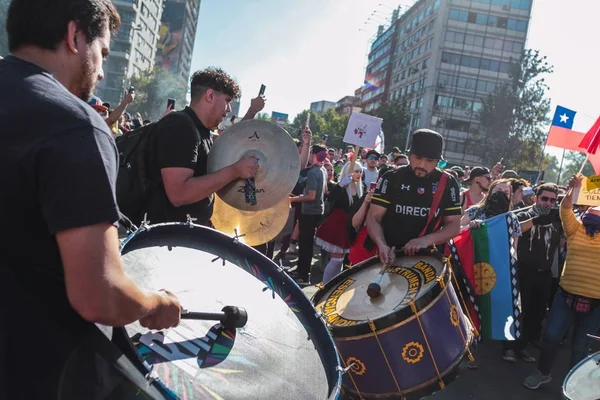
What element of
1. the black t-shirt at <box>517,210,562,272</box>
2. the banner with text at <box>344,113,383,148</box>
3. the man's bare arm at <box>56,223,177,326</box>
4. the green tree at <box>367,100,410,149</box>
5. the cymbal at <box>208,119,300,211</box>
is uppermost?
the green tree at <box>367,100,410,149</box>

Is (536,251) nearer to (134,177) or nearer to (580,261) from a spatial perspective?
(580,261)

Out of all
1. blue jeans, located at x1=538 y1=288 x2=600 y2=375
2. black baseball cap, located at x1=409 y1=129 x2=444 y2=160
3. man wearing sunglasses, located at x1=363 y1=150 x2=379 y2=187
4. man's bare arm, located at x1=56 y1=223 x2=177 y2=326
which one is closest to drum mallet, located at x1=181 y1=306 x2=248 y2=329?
man's bare arm, located at x1=56 y1=223 x2=177 y2=326

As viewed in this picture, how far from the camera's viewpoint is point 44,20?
47.5 inches

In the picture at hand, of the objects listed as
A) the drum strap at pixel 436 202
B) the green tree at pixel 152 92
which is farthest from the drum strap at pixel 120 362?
the green tree at pixel 152 92

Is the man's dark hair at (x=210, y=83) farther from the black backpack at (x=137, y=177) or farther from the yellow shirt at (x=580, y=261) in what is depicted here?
the yellow shirt at (x=580, y=261)

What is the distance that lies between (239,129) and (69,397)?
6.14 feet

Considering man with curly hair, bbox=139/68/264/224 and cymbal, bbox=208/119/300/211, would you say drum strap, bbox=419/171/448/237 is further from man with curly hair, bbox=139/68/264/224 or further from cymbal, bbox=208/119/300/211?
man with curly hair, bbox=139/68/264/224

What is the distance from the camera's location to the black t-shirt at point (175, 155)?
2.60 metres

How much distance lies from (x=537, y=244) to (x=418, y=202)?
8.91 ft

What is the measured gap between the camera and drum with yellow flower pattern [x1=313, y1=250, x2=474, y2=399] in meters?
2.80

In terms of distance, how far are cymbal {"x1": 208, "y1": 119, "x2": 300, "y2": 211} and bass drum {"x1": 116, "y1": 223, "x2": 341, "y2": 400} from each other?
2.73ft

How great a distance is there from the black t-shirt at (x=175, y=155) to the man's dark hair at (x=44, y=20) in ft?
4.46

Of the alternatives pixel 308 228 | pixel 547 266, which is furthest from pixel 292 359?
pixel 308 228

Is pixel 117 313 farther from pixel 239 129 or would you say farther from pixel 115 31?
pixel 239 129
